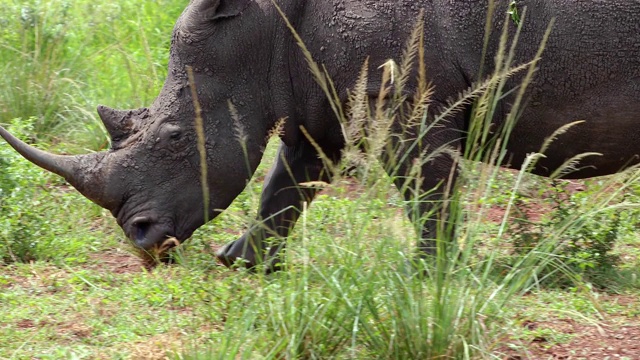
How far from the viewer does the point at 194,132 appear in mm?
5609

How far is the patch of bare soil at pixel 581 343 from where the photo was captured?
446 centimetres

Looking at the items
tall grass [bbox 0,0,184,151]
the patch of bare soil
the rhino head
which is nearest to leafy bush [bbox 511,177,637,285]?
the patch of bare soil

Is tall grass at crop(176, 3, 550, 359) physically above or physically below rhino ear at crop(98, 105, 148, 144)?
below

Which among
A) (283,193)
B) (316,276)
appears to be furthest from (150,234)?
(316,276)

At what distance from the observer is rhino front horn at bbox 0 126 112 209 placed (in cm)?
571

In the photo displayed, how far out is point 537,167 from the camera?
18.4 feet

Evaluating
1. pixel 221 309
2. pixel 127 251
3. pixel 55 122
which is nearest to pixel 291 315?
pixel 221 309

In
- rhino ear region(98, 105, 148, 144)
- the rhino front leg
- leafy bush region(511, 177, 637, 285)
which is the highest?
rhino ear region(98, 105, 148, 144)

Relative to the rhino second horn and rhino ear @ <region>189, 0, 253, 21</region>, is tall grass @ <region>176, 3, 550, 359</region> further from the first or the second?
the rhino second horn

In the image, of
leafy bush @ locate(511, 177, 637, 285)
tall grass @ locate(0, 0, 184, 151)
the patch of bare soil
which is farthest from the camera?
tall grass @ locate(0, 0, 184, 151)

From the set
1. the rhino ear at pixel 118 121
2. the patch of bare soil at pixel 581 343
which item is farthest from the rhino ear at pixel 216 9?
the patch of bare soil at pixel 581 343

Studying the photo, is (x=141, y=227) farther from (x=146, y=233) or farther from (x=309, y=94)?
(x=309, y=94)

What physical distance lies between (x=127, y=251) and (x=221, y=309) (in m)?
2.08

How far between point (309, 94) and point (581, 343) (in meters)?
1.82
